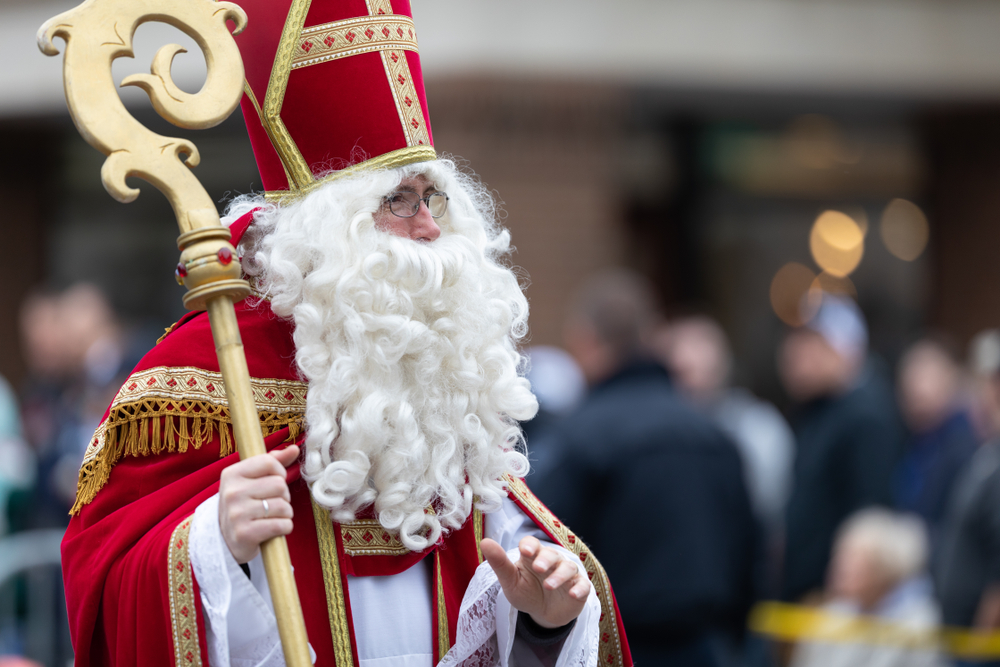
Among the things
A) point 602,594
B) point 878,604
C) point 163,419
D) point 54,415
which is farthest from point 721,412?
point 163,419

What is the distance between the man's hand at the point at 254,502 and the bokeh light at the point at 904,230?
10220 mm

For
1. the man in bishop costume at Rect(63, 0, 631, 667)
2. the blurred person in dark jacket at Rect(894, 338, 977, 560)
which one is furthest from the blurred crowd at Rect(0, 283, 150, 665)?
the blurred person in dark jacket at Rect(894, 338, 977, 560)

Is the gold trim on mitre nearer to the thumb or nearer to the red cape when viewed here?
the red cape

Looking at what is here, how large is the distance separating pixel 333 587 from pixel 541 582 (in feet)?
1.35

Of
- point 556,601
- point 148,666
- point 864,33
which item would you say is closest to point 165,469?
point 148,666

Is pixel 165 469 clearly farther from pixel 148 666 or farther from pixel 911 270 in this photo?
pixel 911 270

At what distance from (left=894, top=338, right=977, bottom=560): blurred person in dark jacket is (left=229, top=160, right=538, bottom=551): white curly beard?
514cm

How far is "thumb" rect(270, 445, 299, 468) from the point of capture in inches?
88.2

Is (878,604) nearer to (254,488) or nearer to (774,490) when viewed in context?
(774,490)

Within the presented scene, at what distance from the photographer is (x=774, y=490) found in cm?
810

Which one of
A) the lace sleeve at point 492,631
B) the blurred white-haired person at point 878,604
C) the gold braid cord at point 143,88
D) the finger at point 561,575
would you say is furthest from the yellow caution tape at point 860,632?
the gold braid cord at point 143,88

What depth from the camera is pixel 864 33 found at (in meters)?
9.71

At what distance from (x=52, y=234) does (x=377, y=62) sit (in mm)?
10247

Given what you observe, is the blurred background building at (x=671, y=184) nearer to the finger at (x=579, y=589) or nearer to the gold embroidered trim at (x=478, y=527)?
the gold embroidered trim at (x=478, y=527)
